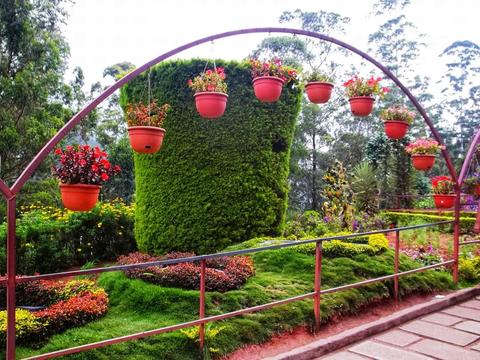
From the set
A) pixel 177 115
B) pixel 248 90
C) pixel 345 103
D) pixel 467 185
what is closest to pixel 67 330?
pixel 177 115

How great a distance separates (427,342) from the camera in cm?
373

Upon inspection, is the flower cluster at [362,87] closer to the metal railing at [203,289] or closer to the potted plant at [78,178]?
the metal railing at [203,289]


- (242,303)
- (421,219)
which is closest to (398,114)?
(242,303)

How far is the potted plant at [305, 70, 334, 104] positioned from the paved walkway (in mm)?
2183

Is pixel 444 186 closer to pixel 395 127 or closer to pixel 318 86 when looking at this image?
pixel 395 127

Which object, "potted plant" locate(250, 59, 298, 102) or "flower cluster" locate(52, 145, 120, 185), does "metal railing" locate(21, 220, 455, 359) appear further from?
"potted plant" locate(250, 59, 298, 102)

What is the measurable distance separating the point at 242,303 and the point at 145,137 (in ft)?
5.69

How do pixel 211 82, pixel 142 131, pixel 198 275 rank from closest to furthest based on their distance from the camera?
1. pixel 142 131
2. pixel 211 82
3. pixel 198 275

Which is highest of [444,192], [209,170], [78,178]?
[209,170]

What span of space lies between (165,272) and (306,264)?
1.65 meters

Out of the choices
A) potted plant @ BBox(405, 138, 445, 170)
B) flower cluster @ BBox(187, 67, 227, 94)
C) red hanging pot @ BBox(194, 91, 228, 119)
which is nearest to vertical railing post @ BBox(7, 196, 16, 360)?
red hanging pot @ BBox(194, 91, 228, 119)

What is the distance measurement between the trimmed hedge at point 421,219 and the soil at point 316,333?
6.36 meters

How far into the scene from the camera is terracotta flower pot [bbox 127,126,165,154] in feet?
11.1

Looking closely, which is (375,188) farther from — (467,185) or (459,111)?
(459,111)
